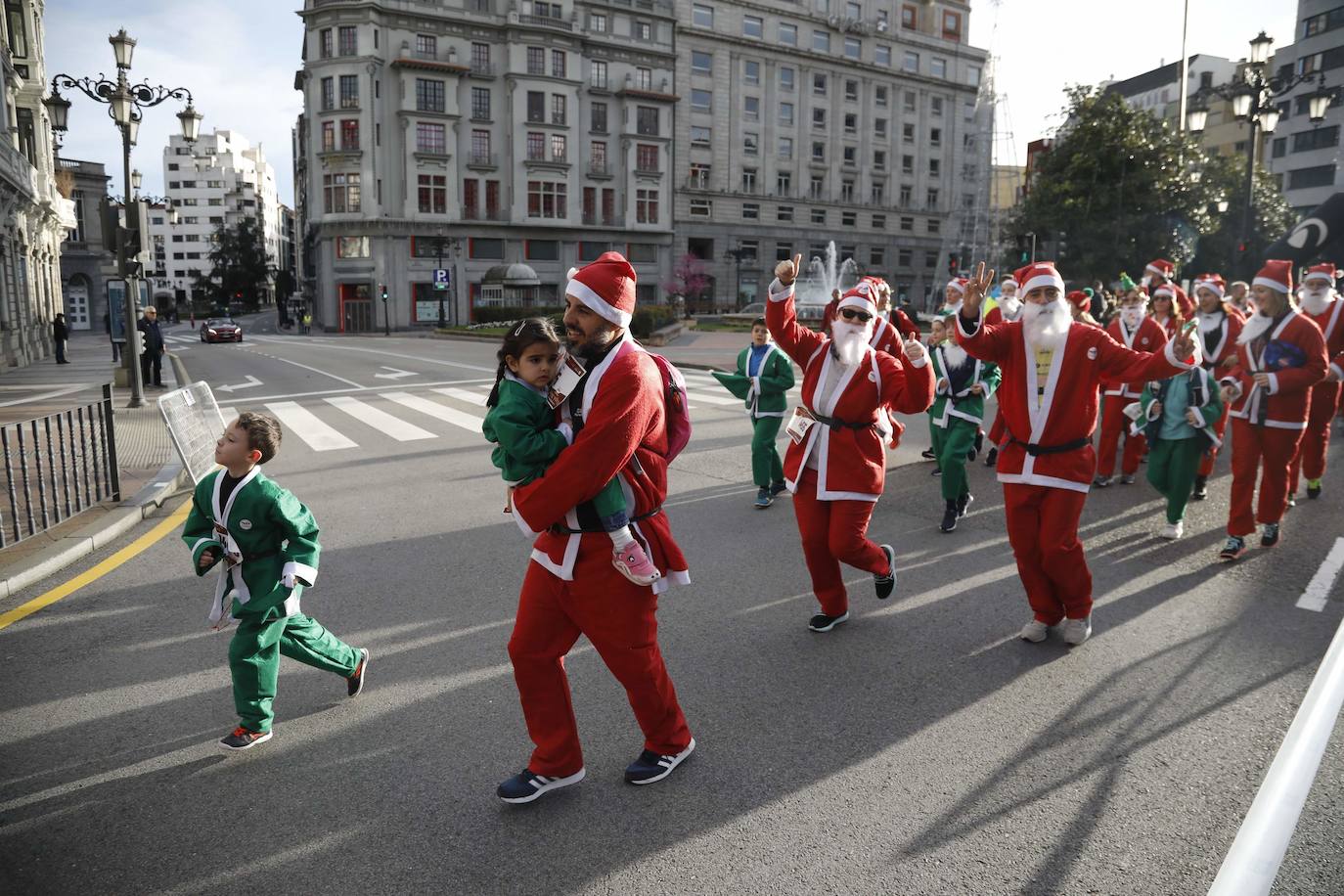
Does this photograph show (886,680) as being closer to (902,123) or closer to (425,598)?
(425,598)

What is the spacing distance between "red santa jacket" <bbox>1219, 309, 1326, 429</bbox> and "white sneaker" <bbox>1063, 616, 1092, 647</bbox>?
2797mm

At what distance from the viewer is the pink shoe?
319 cm

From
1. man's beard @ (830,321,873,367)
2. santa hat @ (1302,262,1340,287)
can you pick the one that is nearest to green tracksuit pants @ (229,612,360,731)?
man's beard @ (830,321,873,367)

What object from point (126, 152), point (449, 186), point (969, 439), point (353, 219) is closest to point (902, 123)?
point (449, 186)

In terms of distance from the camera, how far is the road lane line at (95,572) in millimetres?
5488

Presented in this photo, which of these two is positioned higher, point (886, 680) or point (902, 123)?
point (902, 123)

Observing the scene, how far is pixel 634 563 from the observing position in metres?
3.20

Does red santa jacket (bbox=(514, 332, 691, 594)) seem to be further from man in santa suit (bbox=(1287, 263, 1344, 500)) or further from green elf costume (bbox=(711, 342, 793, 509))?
man in santa suit (bbox=(1287, 263, 1344, 500))

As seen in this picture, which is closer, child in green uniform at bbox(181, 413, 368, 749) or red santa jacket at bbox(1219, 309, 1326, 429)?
child in green uniform at bbox(181, 413, 368, 749)

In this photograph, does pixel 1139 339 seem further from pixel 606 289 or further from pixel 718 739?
pixel 606 289

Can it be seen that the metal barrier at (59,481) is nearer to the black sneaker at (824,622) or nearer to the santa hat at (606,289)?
the santa hat at (606,289)

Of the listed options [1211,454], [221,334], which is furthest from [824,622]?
[221,334]

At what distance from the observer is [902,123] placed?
7038cm

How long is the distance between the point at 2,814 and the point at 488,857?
73.3 inches
